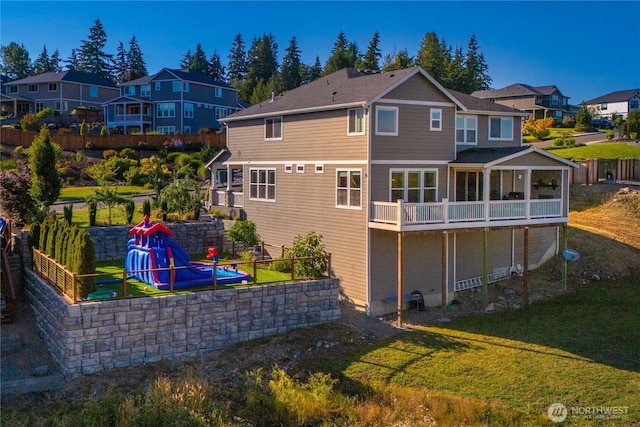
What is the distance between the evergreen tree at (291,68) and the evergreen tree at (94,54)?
2891cm

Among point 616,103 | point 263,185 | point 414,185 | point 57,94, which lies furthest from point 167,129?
point 616,103

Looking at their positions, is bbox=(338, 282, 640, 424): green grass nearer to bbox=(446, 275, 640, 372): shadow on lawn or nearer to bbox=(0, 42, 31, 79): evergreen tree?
bbox=(446, 275, 640, 372): shadow on lawn

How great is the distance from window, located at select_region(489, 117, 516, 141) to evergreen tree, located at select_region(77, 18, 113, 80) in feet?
264

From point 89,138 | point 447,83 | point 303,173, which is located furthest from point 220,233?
point 447,83

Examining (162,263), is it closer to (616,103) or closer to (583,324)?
(583,324)

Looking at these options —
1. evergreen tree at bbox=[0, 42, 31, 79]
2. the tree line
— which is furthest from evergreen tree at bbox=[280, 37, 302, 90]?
evergreen tree at bbox=[0, 42, 31, 79]

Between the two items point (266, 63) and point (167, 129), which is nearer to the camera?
point (167, 129)

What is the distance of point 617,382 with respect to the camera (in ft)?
50.8

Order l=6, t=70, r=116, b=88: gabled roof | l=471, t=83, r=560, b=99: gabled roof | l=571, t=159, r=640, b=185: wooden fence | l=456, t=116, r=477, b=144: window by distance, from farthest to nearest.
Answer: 1. l=471, t=83, r=560, b=99: gabled roof
2. l=6, t=70, r=116, b=88: gabled roof
3. l=571, t=159, r=640, b=185: wooden fence
4. l=456, t=116, r=477, b=144: window

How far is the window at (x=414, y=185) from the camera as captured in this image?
22094 mm

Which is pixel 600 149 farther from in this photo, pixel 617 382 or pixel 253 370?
pixel 253 370

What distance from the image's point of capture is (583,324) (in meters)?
20.2

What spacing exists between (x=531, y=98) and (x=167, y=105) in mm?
46996

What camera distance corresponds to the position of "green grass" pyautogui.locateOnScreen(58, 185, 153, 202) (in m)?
34.2
